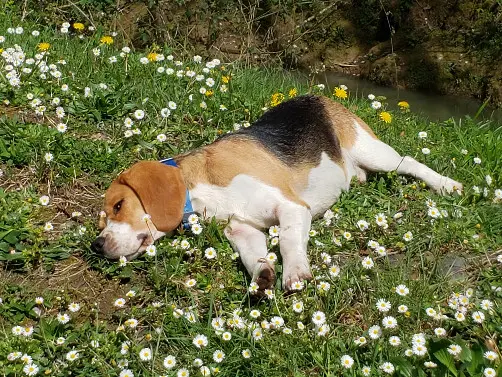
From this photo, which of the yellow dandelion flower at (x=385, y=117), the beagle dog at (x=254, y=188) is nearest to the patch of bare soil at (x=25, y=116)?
the beagle dog at (x=254, y=188)

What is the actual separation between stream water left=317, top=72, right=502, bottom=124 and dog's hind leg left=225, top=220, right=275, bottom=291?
17.6ft

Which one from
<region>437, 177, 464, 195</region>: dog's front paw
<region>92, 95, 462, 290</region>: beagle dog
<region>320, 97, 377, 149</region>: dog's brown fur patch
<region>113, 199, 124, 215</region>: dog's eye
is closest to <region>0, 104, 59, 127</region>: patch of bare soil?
<region>92, 95, 462, 290</region>: beagle dog

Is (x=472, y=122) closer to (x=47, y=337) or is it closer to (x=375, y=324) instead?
(x=375, y=324)

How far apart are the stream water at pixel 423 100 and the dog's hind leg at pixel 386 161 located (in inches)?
153

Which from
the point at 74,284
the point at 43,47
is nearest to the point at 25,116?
the point at 43,47

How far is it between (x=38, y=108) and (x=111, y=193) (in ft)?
5.32

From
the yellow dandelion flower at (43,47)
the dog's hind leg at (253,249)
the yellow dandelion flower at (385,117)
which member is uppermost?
the dog's hind leg at (253,249)

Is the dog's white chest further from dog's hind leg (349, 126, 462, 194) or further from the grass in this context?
dog's hind leg (349, 126, 462, 194)

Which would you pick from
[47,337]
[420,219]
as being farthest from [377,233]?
[47,337]

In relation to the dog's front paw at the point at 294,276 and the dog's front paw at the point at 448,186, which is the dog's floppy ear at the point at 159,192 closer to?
the dog's front paw at the point at 294,276

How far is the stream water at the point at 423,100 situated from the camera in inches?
392

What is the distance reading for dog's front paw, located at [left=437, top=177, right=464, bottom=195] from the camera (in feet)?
17.3

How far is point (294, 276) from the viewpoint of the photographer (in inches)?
160

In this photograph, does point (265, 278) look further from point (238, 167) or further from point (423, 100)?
point (423, 100)
